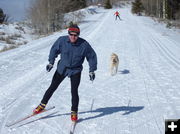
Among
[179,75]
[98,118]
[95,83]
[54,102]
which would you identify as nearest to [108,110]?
[98,118]

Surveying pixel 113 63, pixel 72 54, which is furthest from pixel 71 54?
pixel 113 63

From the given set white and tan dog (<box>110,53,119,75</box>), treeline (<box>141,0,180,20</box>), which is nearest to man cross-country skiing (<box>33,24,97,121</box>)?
white and tan dog (<box>110,53,119,75</box>)

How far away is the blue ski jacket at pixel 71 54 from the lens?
461cm

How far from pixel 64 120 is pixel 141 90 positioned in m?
2.95

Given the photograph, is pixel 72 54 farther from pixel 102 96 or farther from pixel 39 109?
pixel 102 96

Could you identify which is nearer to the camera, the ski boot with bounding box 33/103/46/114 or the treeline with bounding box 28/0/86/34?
the ski boot with bounding box 33/103/46/114

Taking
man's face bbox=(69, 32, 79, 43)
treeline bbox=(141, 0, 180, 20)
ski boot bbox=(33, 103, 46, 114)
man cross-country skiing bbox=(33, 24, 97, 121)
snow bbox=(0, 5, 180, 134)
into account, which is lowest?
snow bbox=(0, 5, 180, 134)

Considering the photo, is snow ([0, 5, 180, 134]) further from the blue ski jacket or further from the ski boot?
the blue ski jacket

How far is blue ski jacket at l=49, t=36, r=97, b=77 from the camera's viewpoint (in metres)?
4.61

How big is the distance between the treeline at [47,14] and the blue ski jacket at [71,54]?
92.3 feet

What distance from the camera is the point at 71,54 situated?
462 cm

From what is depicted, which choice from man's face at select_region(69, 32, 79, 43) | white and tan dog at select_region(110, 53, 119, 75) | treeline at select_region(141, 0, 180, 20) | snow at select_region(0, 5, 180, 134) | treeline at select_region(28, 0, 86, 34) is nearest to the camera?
man's face at select_region(69, 32, 79, 43)

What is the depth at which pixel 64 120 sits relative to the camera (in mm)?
5117

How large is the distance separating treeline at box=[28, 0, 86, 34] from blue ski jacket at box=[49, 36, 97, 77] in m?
28.1
